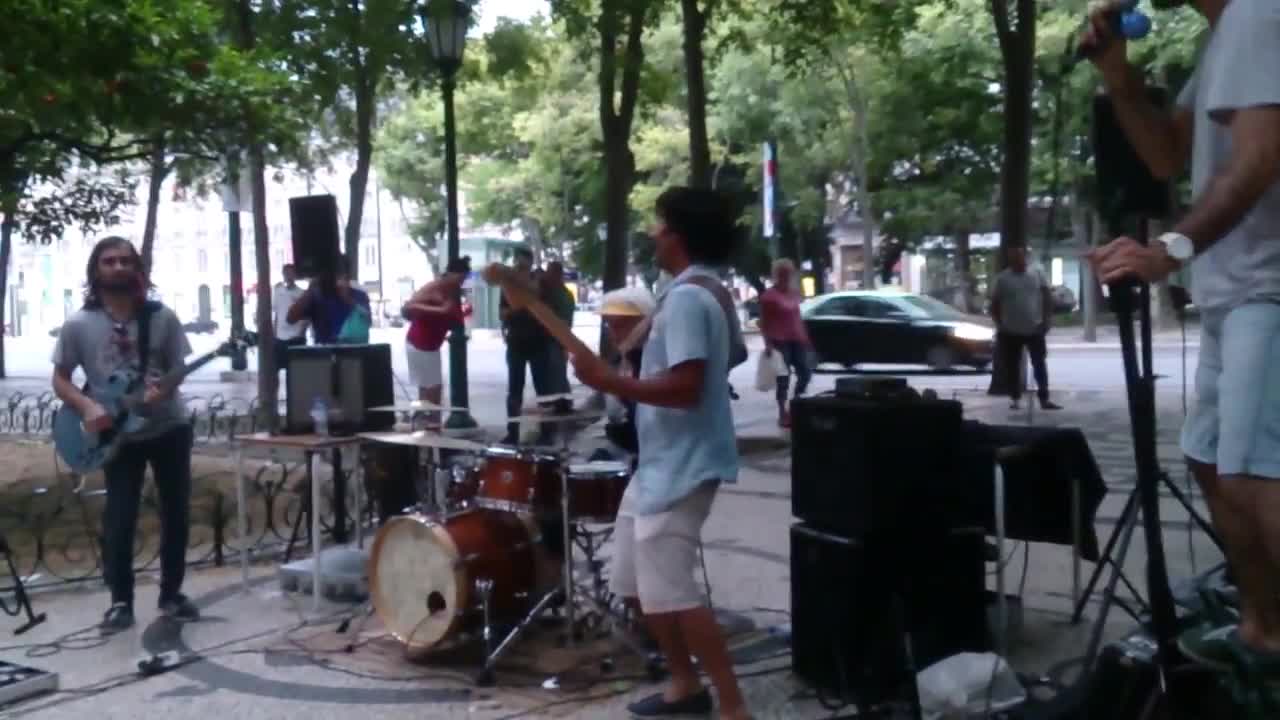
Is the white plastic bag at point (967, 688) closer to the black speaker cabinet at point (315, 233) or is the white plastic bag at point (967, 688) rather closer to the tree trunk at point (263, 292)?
the black speaker cabinet at point (315, 233)

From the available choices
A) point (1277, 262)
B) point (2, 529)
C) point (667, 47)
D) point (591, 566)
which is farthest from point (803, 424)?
point (667, 47)

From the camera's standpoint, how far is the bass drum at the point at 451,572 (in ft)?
20.4

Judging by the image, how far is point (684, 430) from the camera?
515cm

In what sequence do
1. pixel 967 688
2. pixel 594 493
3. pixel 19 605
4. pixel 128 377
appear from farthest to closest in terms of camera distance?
pixel 19 605, pixel 128 377, pixel 594 493, pixel 967 688

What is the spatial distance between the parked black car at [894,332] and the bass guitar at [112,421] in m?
19.2

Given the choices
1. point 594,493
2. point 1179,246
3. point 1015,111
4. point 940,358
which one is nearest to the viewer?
point 1179,246

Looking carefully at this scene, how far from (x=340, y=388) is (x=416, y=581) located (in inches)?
74.9

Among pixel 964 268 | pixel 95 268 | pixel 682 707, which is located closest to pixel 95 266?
pixel 95 268

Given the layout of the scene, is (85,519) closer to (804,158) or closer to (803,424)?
(803,424)

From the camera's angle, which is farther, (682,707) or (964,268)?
(964,268)

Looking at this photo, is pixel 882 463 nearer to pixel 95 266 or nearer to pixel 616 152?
pixel 95 266

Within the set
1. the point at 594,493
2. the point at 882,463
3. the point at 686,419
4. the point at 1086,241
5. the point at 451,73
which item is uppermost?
the point at 451,73

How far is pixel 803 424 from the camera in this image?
589cm

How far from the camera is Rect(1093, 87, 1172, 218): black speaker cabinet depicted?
164 inches
